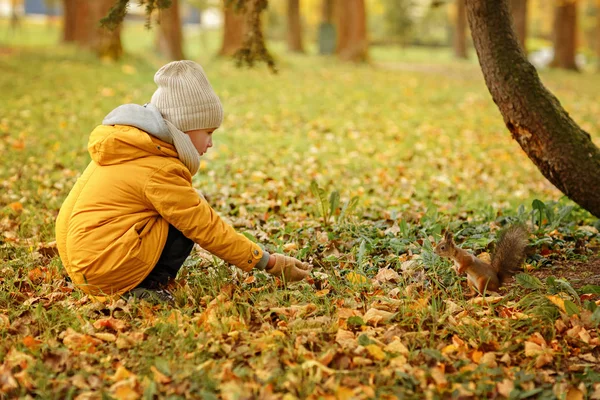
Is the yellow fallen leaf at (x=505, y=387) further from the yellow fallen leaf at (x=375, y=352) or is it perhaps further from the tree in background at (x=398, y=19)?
the tree in background at (x=398, y=19)

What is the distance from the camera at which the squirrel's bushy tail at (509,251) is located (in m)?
3.11

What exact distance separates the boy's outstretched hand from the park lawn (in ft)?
0.26

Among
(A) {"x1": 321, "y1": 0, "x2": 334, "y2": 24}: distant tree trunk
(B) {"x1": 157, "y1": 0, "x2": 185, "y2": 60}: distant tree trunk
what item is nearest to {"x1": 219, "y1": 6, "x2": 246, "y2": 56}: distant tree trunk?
(B) {"x1": 157, "y1": 0, "x2": 185, "y2": 60}: distant tree trunk

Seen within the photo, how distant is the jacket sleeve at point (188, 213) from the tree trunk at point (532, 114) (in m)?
1.76

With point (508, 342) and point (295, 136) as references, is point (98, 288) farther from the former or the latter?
point (295, 136)

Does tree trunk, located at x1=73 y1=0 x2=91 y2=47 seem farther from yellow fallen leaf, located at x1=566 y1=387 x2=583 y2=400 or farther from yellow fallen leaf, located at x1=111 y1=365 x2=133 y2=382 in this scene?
yellow fallen leaf, located at x1=566 y1=387 x2=583 y2=400

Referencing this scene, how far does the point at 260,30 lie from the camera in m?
4.61

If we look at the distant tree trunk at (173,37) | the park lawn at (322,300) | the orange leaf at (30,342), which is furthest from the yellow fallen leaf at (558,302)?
the distant tree trunk at (173,37)

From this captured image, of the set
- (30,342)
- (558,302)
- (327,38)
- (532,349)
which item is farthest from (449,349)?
(327,38)

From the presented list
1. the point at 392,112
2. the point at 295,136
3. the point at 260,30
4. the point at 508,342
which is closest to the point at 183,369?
the point at 508,342

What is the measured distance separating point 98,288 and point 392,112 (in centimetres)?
807

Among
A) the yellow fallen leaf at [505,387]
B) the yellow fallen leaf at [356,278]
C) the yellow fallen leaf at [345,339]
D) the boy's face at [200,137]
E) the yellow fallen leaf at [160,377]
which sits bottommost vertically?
the yellow fallen leaf at [505,387]

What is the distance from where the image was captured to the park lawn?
8.04ft

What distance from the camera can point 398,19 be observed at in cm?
3391
